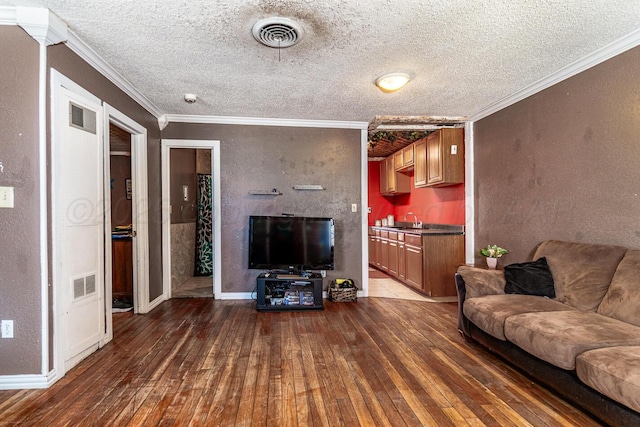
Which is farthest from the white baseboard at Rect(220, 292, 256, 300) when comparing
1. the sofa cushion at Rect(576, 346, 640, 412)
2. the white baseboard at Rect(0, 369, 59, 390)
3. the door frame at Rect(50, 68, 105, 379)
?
the sofa cushion at Rect(576, 346, 640, 412)

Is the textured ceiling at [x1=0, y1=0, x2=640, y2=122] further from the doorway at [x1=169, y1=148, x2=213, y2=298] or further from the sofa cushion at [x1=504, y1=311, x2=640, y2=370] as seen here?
the sofa cushion at [x1=504, y1=311, x2=640, y2=370]

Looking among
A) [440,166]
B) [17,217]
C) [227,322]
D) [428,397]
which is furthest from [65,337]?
[440,166]

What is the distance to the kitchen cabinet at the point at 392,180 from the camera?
6262mm

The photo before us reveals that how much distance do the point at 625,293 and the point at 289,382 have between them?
91.7 inches

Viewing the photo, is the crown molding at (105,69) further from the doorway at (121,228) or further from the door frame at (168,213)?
the door frame at (168,213)

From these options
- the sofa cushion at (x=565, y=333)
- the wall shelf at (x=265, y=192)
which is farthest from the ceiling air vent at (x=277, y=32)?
the sofa cushion at (x=565, y=333)

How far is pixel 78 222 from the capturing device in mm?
2434

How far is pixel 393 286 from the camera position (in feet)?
16.4

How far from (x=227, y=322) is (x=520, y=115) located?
382 cm

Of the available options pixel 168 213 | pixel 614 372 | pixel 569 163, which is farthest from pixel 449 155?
pixel 168 213

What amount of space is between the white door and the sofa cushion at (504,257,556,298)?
3.50 metres

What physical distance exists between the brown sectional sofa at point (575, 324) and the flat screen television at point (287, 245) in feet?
5.43

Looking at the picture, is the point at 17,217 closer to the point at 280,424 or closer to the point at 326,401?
the point at 280,424

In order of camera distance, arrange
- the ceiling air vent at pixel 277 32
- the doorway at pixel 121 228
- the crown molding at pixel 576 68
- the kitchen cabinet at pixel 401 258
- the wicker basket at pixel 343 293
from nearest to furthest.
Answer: the ceiling air vent at pixel 277 32, the crown molding at pixel 576 68, the doorway at pixel 121 228, the wicker basket at pixel 343 293, the kitchen cabinet at pixel 401 258
